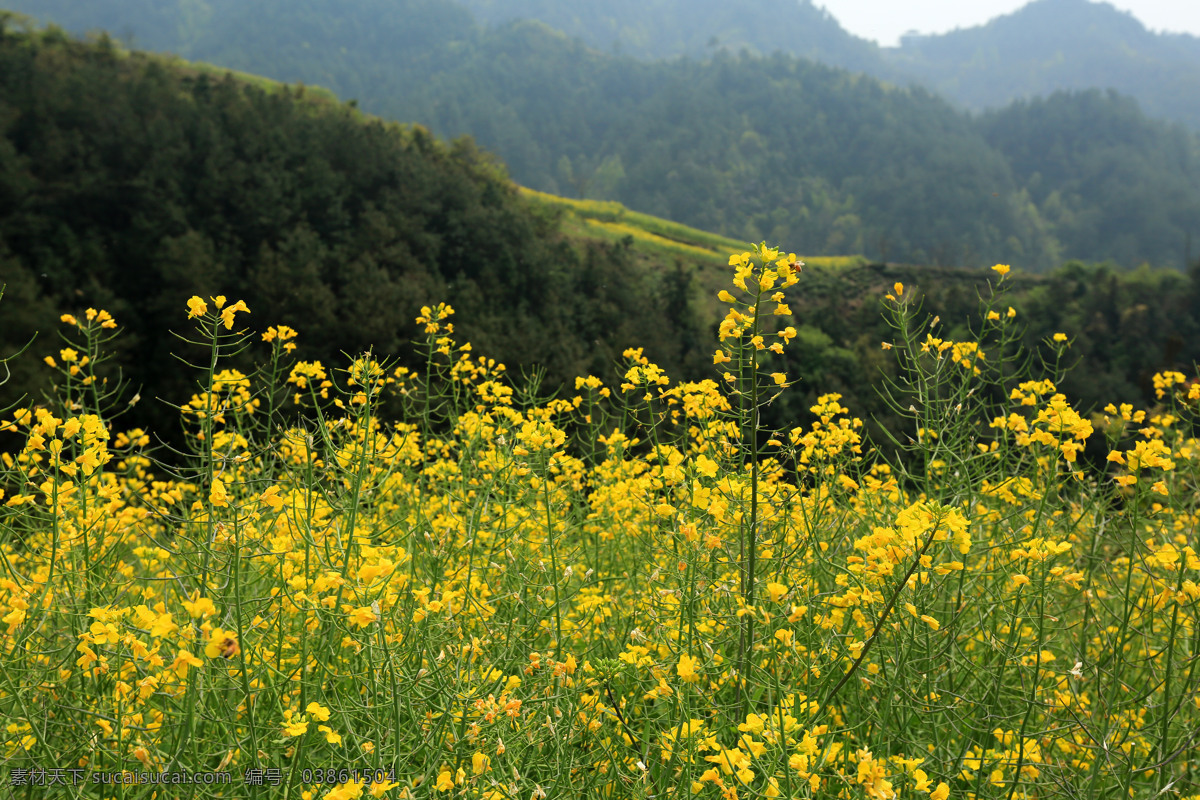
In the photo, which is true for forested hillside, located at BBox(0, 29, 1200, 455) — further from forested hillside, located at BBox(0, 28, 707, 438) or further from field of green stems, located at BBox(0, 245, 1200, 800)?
field of green stems, located at BBox(0, 245, 1200, 800)

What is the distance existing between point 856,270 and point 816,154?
348 ft

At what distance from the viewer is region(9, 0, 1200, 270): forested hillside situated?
116500mm

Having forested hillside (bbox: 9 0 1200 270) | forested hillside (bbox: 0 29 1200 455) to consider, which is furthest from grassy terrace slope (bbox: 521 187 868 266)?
Answer: forested hillside (bbox: 9 0 1200 270)

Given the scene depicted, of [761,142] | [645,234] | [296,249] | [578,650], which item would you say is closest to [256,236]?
[296,249]

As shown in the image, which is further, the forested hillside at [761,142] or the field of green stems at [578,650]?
the forested hillside at [761,142]

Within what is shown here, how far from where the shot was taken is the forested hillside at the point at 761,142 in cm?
11650

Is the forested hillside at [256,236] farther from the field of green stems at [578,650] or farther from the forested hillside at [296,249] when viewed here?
the field of green stems at [578,650]

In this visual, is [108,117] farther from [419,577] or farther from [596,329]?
[419,577]

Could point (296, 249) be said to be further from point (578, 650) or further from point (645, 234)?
point (645, 234)

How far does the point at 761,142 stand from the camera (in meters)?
148

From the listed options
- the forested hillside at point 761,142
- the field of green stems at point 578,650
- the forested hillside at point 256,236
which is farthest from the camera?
the forested hillside at point 761,142

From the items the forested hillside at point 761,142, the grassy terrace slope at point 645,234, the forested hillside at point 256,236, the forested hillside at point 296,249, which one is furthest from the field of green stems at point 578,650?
the forested hillside at point 761,142

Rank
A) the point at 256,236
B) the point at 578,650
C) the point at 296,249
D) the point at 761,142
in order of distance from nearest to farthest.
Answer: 1. the point at 578,650
2. the point at 296,249
3. the point at 256,236
4. the point at 761,142

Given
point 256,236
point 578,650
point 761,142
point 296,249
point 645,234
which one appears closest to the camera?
point 578,650
